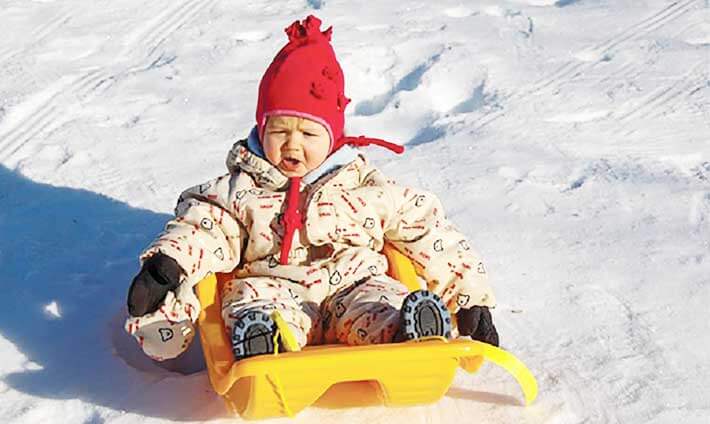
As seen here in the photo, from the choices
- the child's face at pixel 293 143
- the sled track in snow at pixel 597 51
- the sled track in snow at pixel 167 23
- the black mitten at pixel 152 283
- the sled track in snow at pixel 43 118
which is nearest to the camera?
the black mitten at pixel 152 283

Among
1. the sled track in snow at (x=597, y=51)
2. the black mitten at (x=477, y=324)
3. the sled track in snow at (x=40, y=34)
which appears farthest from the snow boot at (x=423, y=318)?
the sled track in snow at (x=40, y=34)

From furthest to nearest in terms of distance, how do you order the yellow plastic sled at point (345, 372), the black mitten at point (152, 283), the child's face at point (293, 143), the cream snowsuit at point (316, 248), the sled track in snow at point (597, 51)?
the sled track in snow at point (597, 51) → the child's face at point (293, 143) → the cream snowsuit at point (316, 248) → the black mitten at point (152, 283) → the yellow plastic sled at point (345, 372)

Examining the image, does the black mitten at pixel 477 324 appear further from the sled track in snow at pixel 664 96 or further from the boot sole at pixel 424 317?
the sled track in snow at pixel 664 96

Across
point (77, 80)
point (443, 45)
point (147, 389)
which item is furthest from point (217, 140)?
point (147, 389)

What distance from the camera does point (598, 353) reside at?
2.22 meters

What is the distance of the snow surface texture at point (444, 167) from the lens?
83.2 inches

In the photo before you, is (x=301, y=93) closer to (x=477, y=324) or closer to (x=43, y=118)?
(x=477, y=324)

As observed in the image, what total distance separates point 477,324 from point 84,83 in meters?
2.13

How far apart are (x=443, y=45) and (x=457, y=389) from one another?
7.21 ft

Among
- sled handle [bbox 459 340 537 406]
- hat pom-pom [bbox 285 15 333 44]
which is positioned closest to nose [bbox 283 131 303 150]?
hat pom-pom [bbox 285 15 333 44]

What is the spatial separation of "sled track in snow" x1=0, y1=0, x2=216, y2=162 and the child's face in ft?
4.42

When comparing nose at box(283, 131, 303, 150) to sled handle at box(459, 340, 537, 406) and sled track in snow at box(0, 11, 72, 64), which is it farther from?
sled track in snow at box(0, 11, 72, 64)

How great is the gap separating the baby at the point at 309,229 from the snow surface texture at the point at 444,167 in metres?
0.19

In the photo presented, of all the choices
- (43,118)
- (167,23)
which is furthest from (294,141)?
(167,23)
